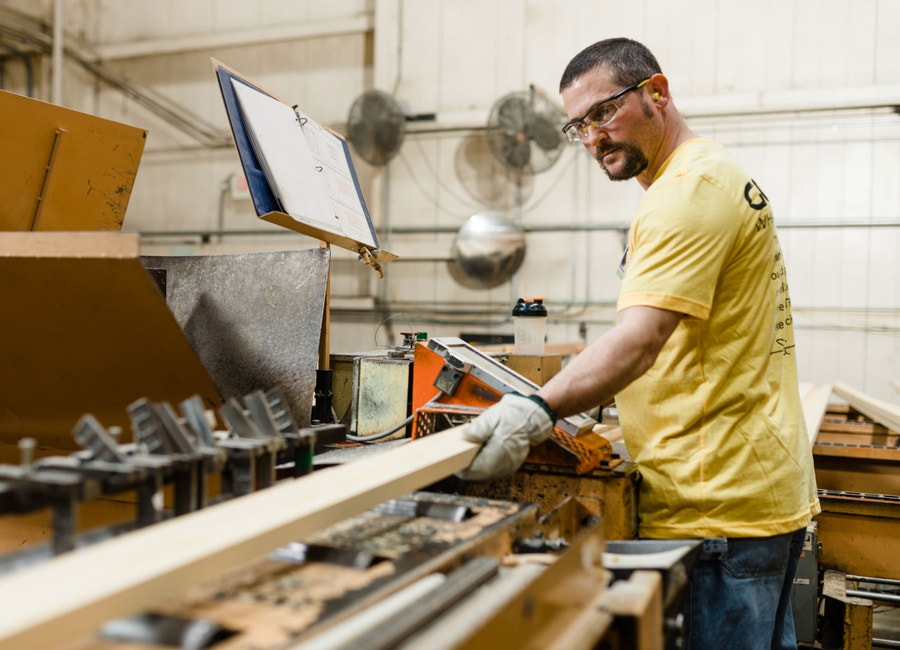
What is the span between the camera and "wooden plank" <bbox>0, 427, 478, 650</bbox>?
577 millimetres

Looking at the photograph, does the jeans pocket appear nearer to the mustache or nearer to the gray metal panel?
the mustache

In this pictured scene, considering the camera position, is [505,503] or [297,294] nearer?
[505,503]

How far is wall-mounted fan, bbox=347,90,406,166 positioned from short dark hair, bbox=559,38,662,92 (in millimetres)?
3914

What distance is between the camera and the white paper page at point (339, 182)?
1.93 m

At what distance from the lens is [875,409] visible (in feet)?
10.4

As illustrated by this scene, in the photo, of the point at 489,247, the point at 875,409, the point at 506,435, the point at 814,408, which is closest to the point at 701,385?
the point at 506,435

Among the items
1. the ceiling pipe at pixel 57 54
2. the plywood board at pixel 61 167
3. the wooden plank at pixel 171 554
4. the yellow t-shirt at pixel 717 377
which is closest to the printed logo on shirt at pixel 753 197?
the yellow t-shirt at pixel 717 377

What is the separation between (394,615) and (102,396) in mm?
1129

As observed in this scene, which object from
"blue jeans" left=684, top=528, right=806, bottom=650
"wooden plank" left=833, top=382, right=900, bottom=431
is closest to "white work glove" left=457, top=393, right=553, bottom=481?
"blue jeans" left=684, top=528, right=806, bottom=650

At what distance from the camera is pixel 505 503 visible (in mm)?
1147

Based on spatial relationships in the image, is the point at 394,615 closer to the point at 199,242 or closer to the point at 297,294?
the point at 297,294

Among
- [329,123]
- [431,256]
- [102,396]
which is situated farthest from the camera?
[329,123]

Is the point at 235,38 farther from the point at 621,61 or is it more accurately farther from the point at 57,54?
the point at 621,61

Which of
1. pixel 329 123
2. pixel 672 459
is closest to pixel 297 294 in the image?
pixel 672 459
